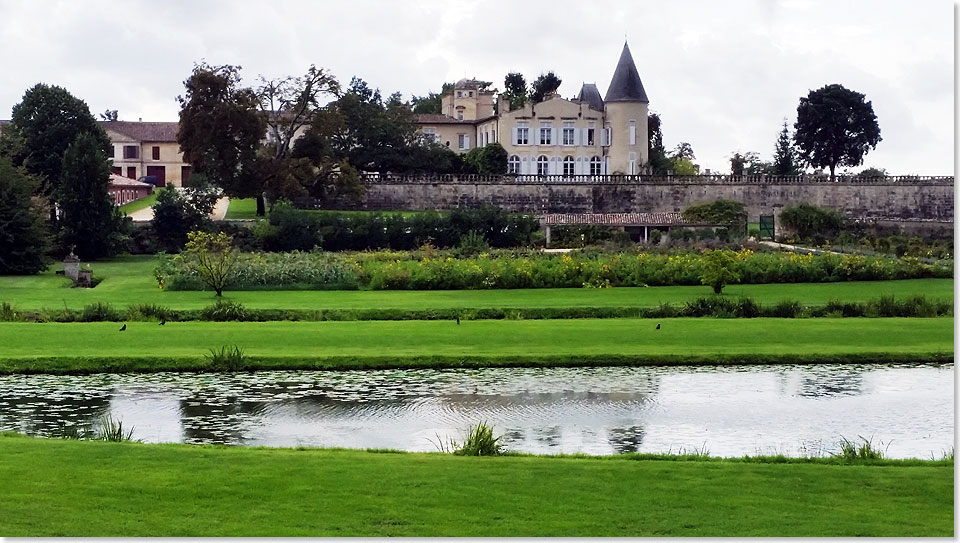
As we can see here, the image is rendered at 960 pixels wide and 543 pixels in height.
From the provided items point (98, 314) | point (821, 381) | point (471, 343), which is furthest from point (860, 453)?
point (98, 314)

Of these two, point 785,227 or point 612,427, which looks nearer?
point 612,427

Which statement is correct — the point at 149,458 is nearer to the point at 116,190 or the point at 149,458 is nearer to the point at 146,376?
the point at 146,376

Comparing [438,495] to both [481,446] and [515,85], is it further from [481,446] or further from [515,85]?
[515,85]

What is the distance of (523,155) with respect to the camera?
2997 inches

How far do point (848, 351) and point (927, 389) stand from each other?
3936 mm

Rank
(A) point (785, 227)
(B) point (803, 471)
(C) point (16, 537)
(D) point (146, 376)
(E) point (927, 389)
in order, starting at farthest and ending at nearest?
(A) point (785, 227) < (D) point (146, 376) < (E) point (927, 389) < (B) point (803, 471) < (C) point (16, 537)

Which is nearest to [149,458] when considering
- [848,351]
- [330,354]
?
[330,354]

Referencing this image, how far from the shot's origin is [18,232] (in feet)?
143

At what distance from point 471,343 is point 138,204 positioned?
164 ft

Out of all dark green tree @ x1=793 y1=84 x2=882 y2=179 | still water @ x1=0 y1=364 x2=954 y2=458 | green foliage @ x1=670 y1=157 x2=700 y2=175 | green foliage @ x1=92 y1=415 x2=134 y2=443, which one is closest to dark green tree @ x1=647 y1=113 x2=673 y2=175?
green foliage @ x1=670 y1=157 x2=700 y2=175

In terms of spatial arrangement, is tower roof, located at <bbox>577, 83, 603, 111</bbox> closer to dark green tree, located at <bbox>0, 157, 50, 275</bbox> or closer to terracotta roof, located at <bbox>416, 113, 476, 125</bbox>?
terracotta roof, located at <bbox>416, 113, 476, 125</bbox>

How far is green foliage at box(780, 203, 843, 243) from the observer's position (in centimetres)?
6106

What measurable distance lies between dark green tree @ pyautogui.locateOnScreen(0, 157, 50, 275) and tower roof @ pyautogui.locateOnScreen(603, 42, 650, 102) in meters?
38.3

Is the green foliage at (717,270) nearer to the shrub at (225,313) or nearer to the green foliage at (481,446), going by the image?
the shrub at (225,313)
